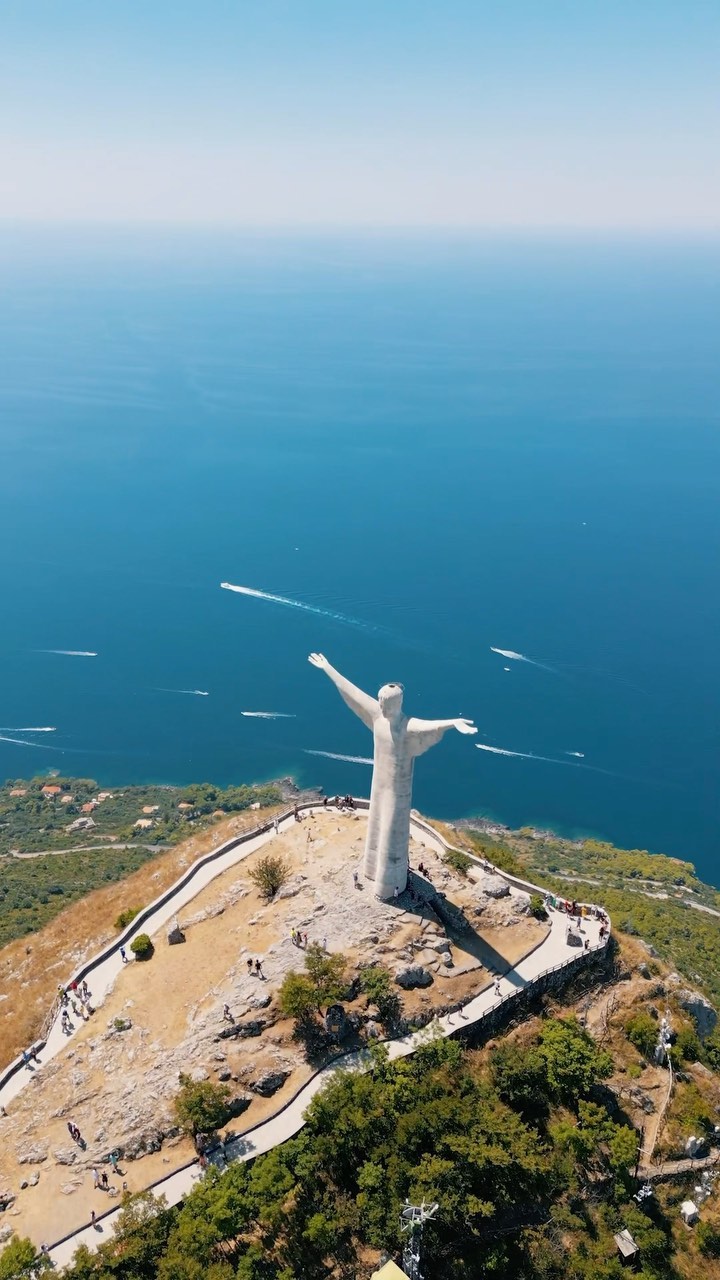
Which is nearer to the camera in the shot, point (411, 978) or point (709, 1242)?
point (709, 1242)

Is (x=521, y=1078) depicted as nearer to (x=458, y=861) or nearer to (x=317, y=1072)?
(x=317, y=1072)

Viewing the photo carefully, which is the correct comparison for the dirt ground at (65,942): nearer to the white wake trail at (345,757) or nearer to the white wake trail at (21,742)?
the white wake trail at (345,757)

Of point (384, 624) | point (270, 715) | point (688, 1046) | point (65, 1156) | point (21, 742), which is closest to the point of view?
point (65, 1156)

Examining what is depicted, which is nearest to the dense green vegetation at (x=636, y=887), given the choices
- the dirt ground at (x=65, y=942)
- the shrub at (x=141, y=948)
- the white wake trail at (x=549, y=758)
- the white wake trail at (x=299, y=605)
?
the white wake trail at (x=549, y=758)

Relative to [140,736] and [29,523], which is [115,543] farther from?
[140,736]

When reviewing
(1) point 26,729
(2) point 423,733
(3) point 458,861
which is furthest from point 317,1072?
(1) point 26,729

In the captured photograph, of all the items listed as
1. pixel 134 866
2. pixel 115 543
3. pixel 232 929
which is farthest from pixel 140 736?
pixel 232 929
